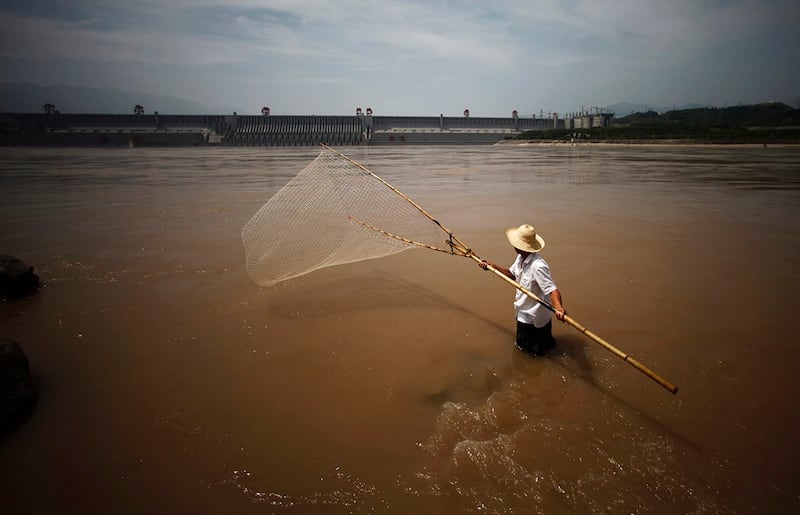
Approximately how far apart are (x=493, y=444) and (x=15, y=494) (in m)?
2.99

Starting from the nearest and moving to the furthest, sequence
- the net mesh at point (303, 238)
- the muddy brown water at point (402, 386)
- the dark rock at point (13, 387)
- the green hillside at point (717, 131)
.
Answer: the muddy brown water at point (402, 386), the dark rock at point (13, 387), the net mesh at point (303, 238), the green hillside at point (717, 131)

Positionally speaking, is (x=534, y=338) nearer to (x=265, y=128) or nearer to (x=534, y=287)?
(x=534, y=287)

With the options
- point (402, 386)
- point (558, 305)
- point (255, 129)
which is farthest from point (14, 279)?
point (255, 129)

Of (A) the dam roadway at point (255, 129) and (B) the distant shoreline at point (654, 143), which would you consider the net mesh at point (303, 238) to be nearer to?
(B) the distant shoreline at point (654, 143)

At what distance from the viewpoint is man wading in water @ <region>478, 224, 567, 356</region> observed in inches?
130

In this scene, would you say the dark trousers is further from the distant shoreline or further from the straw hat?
the distant shoreline

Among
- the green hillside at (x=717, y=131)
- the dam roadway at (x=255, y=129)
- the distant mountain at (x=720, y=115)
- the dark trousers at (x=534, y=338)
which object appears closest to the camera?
the dark trousers at (x=534, y=338)

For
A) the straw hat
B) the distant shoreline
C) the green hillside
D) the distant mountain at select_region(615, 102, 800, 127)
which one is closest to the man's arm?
the straw hat

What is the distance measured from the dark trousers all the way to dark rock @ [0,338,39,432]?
4131 millimetres

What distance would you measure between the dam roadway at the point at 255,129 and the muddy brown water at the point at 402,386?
2299 inches

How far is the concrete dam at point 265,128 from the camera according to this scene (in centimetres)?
5441

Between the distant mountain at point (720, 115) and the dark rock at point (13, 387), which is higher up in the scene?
the distant mountain at point (720, 115)

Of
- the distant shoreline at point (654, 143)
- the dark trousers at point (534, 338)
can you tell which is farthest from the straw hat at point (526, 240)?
the distant shoreline at point (654, 143)

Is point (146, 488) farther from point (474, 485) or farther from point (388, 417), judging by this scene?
point (474, 485)
